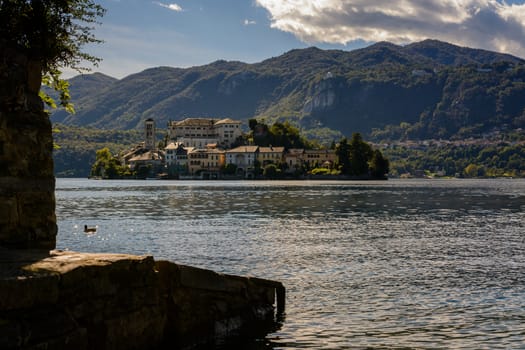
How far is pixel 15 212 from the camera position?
59.3ft

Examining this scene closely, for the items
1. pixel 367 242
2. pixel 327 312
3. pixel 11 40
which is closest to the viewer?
pixel 11 40

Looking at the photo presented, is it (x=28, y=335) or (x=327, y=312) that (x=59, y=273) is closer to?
(x=28, y=335)

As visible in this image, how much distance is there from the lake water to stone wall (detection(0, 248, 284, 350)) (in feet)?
6.45

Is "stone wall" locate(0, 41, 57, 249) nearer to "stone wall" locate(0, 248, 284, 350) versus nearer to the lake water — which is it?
"stone wall" locate(0, 248, 284, 350)

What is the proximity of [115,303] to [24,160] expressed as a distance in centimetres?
547

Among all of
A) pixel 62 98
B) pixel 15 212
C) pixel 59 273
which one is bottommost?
pixel 59 273

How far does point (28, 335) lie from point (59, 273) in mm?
1613

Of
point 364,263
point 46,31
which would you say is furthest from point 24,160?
point 364,263

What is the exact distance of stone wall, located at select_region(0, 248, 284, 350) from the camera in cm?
1401

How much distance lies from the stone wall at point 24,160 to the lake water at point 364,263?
7838mm

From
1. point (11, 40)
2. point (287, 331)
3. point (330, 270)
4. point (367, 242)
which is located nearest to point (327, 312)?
point (287, 331)

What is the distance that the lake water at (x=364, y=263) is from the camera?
2069cm

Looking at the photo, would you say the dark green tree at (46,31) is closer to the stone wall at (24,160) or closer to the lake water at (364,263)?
the stone wall at (24,160)

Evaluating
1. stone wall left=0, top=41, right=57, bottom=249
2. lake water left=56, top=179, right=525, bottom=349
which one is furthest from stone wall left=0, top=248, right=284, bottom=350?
lake water left=56, top=179, right=525, bottom=349
